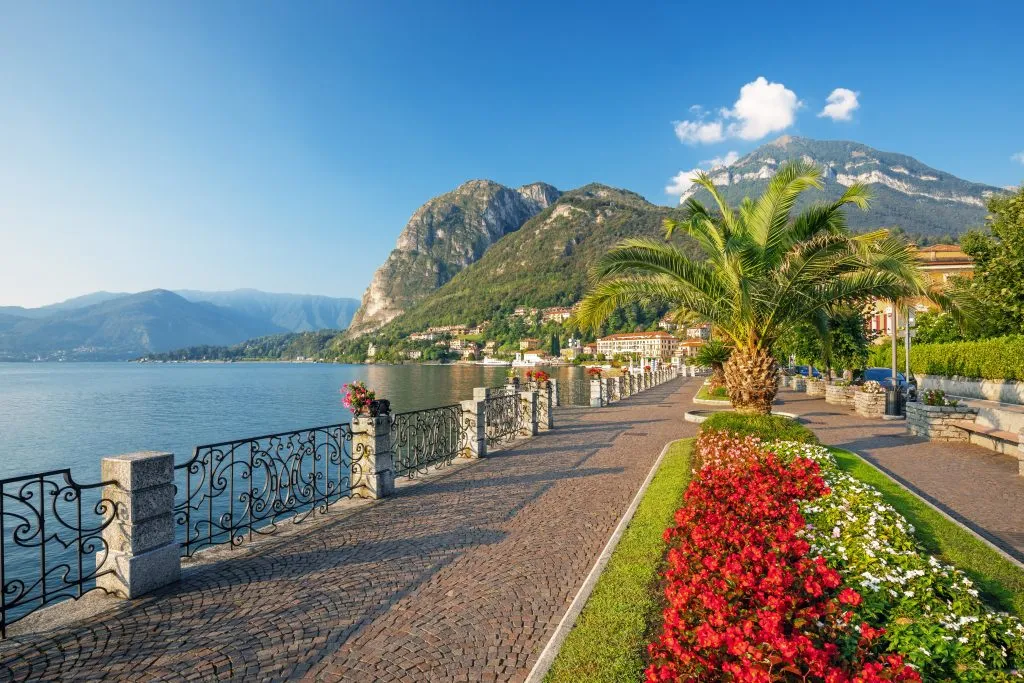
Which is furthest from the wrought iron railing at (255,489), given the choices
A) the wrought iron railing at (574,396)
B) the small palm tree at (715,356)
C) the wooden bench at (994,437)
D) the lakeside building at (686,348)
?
the lakeside building at (686,348)

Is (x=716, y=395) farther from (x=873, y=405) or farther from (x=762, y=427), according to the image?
(x=762, y=427)

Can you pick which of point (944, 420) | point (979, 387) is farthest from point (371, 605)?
point (979, 387)

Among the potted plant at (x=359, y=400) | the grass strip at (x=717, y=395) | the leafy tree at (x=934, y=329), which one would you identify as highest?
the leafy tree at (x=934, y=329)

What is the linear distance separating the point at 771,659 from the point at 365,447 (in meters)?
6.87

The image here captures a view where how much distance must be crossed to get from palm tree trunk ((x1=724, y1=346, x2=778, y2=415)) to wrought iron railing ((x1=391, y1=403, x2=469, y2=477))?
254 inches

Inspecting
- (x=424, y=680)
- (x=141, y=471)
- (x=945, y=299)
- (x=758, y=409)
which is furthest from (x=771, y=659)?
(x=945, y=299)

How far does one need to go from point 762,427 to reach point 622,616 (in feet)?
25.2

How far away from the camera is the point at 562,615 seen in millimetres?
4621

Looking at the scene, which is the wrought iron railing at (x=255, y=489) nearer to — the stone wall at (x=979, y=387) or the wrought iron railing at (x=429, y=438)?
the wrought iron railing at (x=429, y=438)

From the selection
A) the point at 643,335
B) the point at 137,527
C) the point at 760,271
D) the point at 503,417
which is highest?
the point at 643,335

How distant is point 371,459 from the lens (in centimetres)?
855

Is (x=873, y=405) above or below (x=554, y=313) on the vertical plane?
below

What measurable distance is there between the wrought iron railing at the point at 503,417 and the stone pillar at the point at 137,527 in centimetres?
846

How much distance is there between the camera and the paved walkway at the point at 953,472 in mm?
6973
